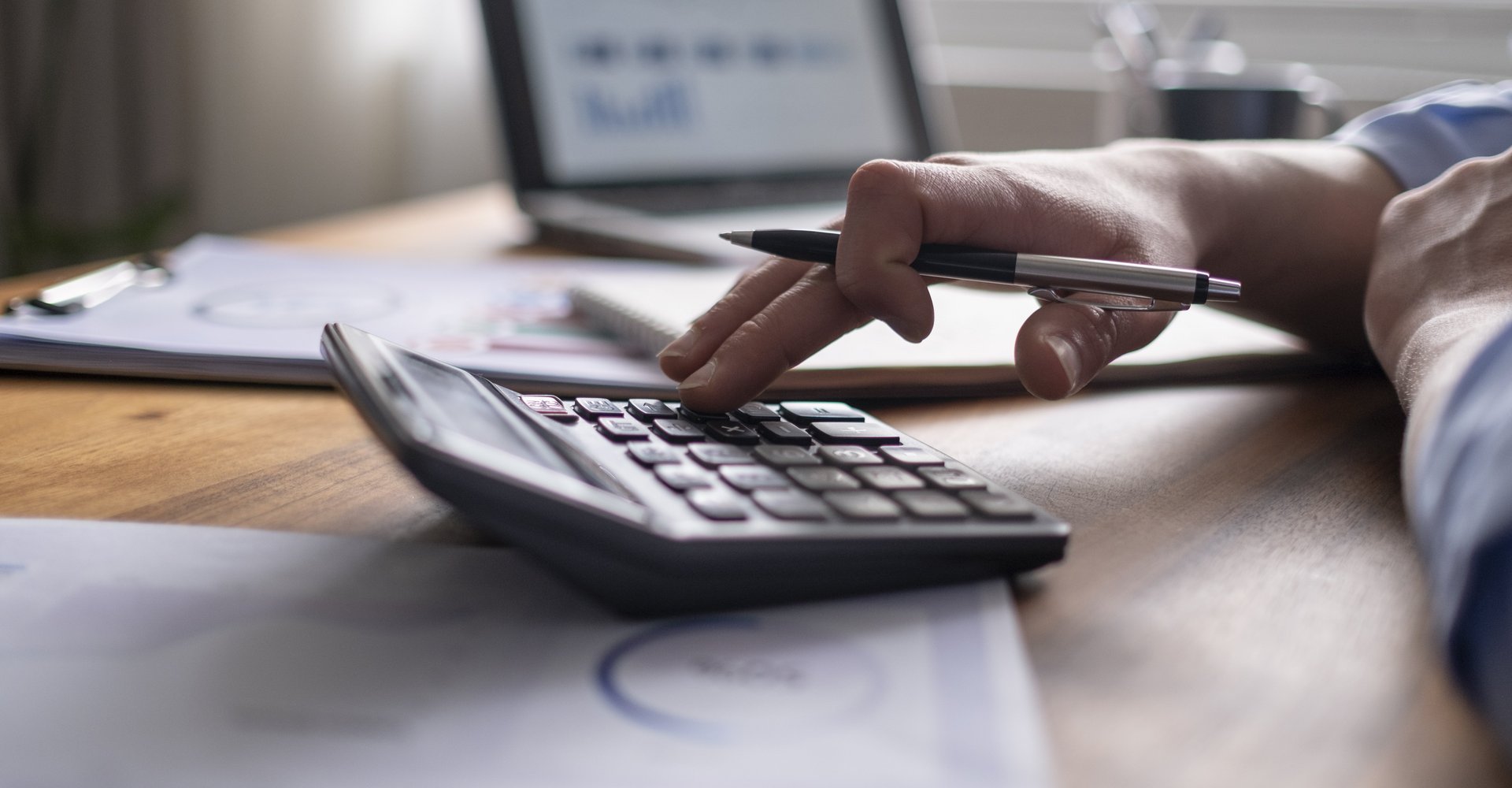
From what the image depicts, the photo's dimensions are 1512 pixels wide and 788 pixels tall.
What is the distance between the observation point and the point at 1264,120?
0.96 meters

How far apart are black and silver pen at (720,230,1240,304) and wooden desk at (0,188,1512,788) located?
0.06 meters

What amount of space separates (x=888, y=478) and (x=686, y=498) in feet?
0.20

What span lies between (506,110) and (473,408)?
67 centimetres

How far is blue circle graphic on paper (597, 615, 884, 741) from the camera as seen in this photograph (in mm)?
237

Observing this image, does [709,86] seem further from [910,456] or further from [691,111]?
[910,456]

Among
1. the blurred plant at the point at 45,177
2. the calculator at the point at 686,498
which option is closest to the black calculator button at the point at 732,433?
the calculator at the point at 686,498

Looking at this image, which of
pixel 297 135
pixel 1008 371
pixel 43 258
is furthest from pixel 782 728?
pixel 297 135

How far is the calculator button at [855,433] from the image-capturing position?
1.23 feet

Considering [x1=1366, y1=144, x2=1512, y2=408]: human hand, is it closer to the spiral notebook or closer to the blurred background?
the spiral notebook

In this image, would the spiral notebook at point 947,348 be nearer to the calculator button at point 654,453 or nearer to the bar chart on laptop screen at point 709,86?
the calculator button at point 654,453

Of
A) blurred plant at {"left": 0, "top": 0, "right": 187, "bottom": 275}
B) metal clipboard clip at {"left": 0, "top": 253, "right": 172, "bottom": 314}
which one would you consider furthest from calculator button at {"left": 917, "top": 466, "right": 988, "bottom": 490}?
blurred plant at {"left": 0, "top": 0, "right": 187, "bottom": 275}

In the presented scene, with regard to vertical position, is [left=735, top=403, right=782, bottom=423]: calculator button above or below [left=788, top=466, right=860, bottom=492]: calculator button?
below

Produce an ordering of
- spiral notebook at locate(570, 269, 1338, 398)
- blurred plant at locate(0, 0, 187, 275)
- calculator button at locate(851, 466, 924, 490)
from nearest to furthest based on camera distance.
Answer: calculator button at locate(851, 466, 924, 490), spiral notebook at locate(570, 269, 1338, 398), blurred plant at locate(0, 0, 187, 275)

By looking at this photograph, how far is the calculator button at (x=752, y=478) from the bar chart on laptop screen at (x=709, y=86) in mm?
673
